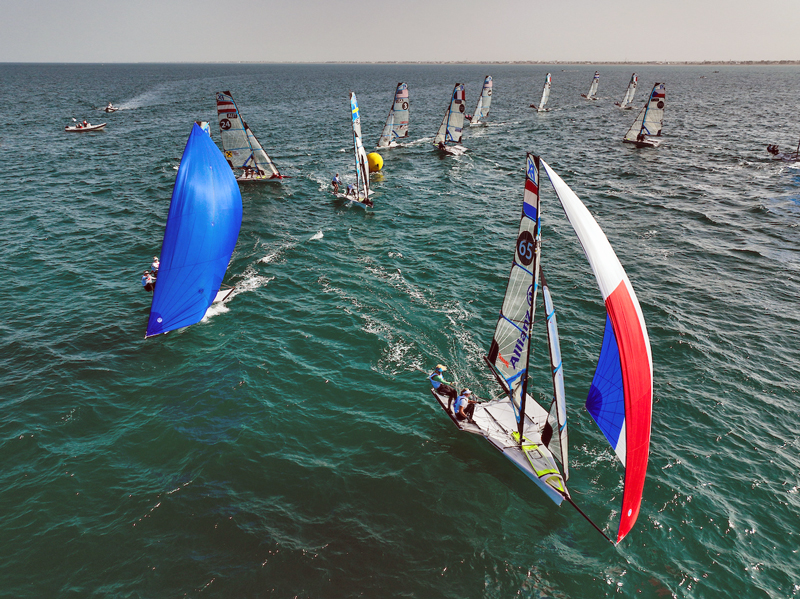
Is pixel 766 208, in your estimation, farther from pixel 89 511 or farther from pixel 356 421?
pixel 89 511

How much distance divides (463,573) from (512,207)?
35.7 meters

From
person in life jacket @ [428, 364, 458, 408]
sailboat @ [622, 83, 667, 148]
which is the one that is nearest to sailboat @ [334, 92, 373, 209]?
person in life jacket @ [428, 364, 458, 408]

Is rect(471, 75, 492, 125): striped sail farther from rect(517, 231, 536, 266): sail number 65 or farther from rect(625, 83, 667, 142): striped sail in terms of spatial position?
rect(517, 231, 536, 266): sail number 65

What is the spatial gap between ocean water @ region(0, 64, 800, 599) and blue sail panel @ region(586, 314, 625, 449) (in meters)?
3.94

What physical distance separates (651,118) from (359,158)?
4950cm

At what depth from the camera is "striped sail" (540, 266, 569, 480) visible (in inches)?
528

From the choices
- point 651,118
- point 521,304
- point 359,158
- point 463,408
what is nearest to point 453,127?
point 359,158

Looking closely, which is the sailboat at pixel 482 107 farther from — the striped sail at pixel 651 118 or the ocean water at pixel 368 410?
the ocean water at pixel 368 410

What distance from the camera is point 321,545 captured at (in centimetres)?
1405

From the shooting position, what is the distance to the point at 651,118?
216 ft

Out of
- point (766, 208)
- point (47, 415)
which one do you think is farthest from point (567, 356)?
point (766, 208)

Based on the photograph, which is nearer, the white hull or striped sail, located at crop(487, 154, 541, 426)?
striped sail, located at crop(487, 154, 541, 426)

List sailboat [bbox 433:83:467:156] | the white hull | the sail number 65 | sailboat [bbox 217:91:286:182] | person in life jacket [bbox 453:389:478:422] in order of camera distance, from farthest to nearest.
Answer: the white hull
sailboat [bbox 433:83:467:156]
sailboat [bbox 217:91:286:182]
person in life jacket [bbox 453:389:478:422]
the sail number 65

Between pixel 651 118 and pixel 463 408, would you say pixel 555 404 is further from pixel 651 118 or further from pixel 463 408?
pixel 651 118
